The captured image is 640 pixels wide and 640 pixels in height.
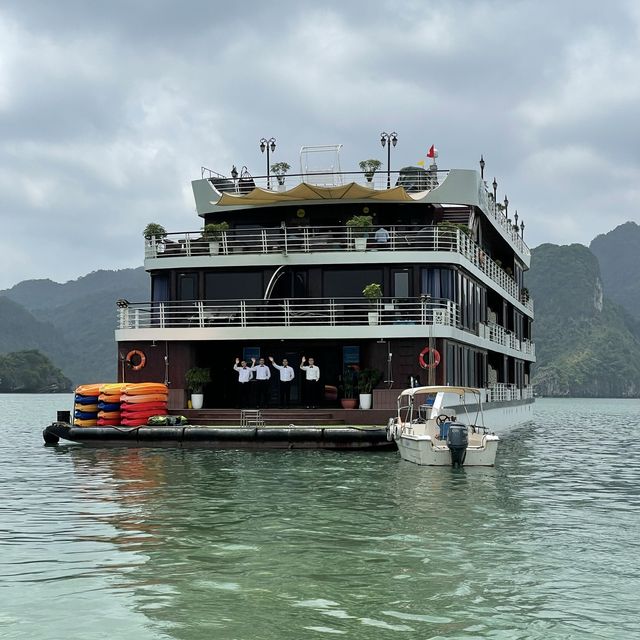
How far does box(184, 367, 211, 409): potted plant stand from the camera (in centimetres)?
3394

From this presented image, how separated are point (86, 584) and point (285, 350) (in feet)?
81.7

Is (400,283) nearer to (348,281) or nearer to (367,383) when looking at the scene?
(348,281)

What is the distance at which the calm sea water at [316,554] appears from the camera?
10.8 meters

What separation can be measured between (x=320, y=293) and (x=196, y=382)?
19.1 ft

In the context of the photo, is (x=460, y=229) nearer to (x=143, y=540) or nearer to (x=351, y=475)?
(x=351, y=475)

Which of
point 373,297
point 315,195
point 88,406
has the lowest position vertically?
point 88,406

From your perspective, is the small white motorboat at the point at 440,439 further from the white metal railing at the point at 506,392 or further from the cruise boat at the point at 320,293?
the white metal railing at the point at 506,392

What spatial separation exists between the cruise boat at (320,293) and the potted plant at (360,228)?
0.05 metres

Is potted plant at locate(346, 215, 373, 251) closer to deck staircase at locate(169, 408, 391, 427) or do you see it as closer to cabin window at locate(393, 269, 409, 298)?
cabin window at locate(393, 269, 409, 298)

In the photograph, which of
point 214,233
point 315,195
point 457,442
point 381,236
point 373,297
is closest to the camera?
point 457,442

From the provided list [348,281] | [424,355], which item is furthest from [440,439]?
[348,281]

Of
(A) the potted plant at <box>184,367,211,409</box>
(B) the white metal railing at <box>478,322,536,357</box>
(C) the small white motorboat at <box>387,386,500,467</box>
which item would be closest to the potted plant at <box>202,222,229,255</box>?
(A) the potted plant at <box>184,367,211,409</box>

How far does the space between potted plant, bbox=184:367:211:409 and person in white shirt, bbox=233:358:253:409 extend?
1.09 m

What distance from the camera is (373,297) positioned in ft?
111
